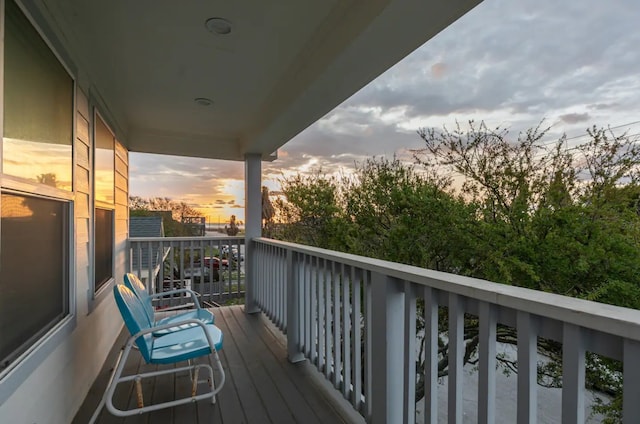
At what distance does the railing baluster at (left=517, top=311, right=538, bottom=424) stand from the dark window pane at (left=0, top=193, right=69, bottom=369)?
1.85 meters

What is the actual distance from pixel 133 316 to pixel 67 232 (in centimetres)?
69

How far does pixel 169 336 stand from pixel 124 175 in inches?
105

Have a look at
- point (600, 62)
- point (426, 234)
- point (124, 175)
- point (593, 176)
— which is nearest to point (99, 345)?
point (124, 175)

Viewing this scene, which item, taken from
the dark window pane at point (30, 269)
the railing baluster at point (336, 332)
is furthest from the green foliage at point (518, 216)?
the dark window pane at point (30, 269)

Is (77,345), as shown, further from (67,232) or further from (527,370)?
(527,370)

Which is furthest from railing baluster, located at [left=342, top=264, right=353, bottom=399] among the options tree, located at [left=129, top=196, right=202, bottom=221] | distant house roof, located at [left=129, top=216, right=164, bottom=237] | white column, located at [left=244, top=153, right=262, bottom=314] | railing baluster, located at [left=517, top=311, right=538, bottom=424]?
tree, located at [left=129, top=196, right=202, bottom=221]

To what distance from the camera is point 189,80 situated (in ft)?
9.57

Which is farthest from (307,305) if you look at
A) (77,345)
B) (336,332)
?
(77,345)

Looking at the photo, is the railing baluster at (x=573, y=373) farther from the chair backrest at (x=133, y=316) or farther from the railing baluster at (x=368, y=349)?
the chair backrest at (x=133, y=316)

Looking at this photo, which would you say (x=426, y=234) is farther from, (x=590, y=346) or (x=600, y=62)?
(x=590, y=346)

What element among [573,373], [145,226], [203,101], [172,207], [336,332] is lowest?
[336,332]

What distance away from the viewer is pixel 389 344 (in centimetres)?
159

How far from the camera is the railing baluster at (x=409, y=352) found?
1.51 m

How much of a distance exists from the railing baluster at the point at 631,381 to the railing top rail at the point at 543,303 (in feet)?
0.13
